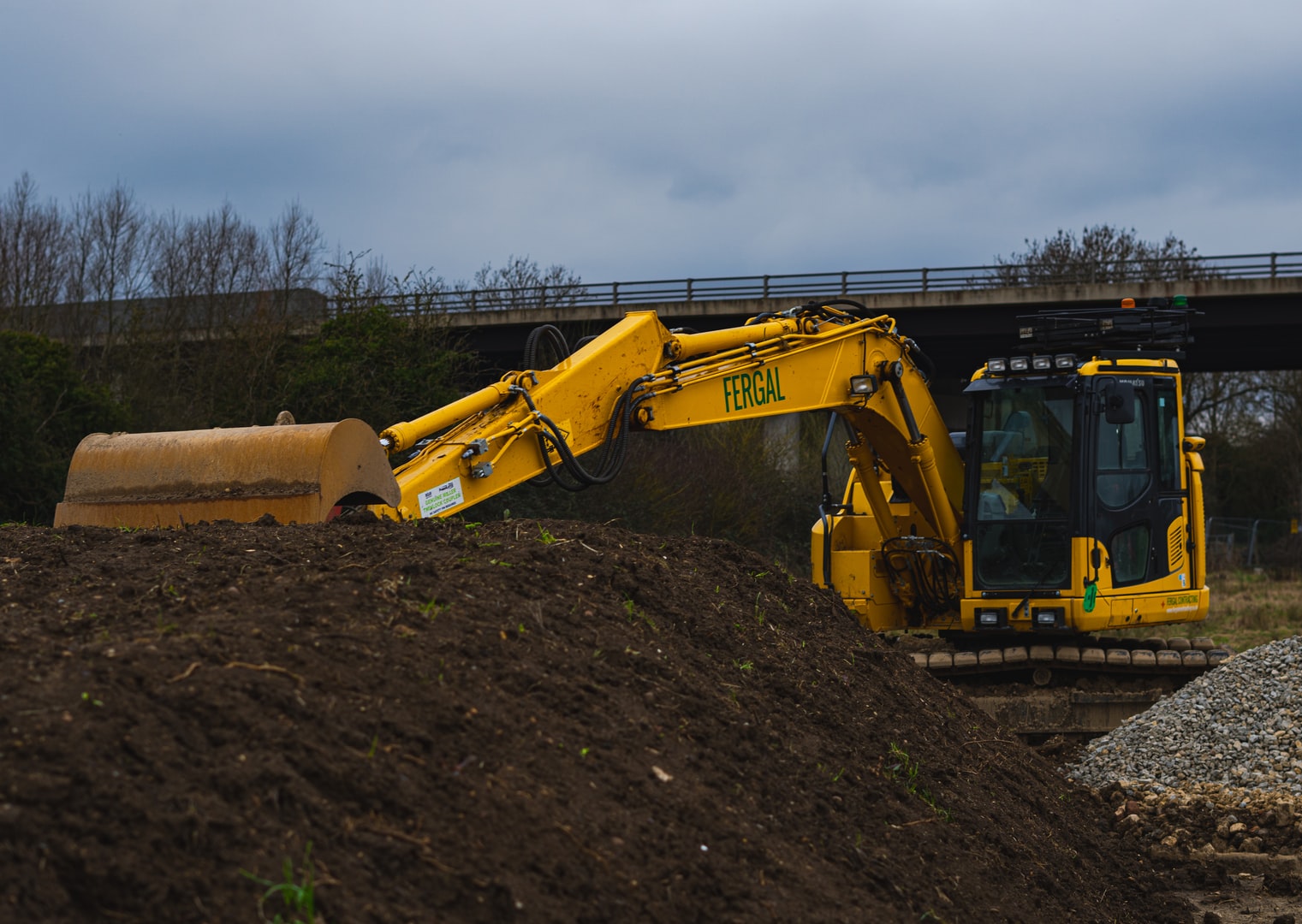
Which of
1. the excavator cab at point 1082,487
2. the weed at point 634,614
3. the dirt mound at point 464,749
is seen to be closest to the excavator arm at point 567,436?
the excavator cab at point 1082,487

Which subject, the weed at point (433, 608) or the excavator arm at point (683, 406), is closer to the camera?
the weed at point (433, 608)

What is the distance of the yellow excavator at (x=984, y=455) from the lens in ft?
28.3

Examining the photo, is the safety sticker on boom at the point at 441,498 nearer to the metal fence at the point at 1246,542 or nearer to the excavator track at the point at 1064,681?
the excavator track at the point at 1064,681

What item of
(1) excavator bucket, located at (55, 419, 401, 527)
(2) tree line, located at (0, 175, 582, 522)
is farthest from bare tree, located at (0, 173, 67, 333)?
(1) excavator bucket, located at (55, 419, 401, 527)

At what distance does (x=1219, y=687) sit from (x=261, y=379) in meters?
15.5

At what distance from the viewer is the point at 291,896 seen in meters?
2.88

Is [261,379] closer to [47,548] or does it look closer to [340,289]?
[340,289]

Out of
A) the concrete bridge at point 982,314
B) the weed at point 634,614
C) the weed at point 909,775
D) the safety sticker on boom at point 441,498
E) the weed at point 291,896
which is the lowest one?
the weed at point 909,775

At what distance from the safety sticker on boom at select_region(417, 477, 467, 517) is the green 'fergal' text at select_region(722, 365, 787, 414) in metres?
2.53

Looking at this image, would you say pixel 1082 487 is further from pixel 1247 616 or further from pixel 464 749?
pixel 1247 616

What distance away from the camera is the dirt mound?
299cm

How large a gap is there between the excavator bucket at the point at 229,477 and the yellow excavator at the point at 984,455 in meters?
1.53

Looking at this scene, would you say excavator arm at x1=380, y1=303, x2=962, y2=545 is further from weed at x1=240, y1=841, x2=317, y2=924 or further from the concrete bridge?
the concrete bridge

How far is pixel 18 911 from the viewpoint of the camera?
104 inches
